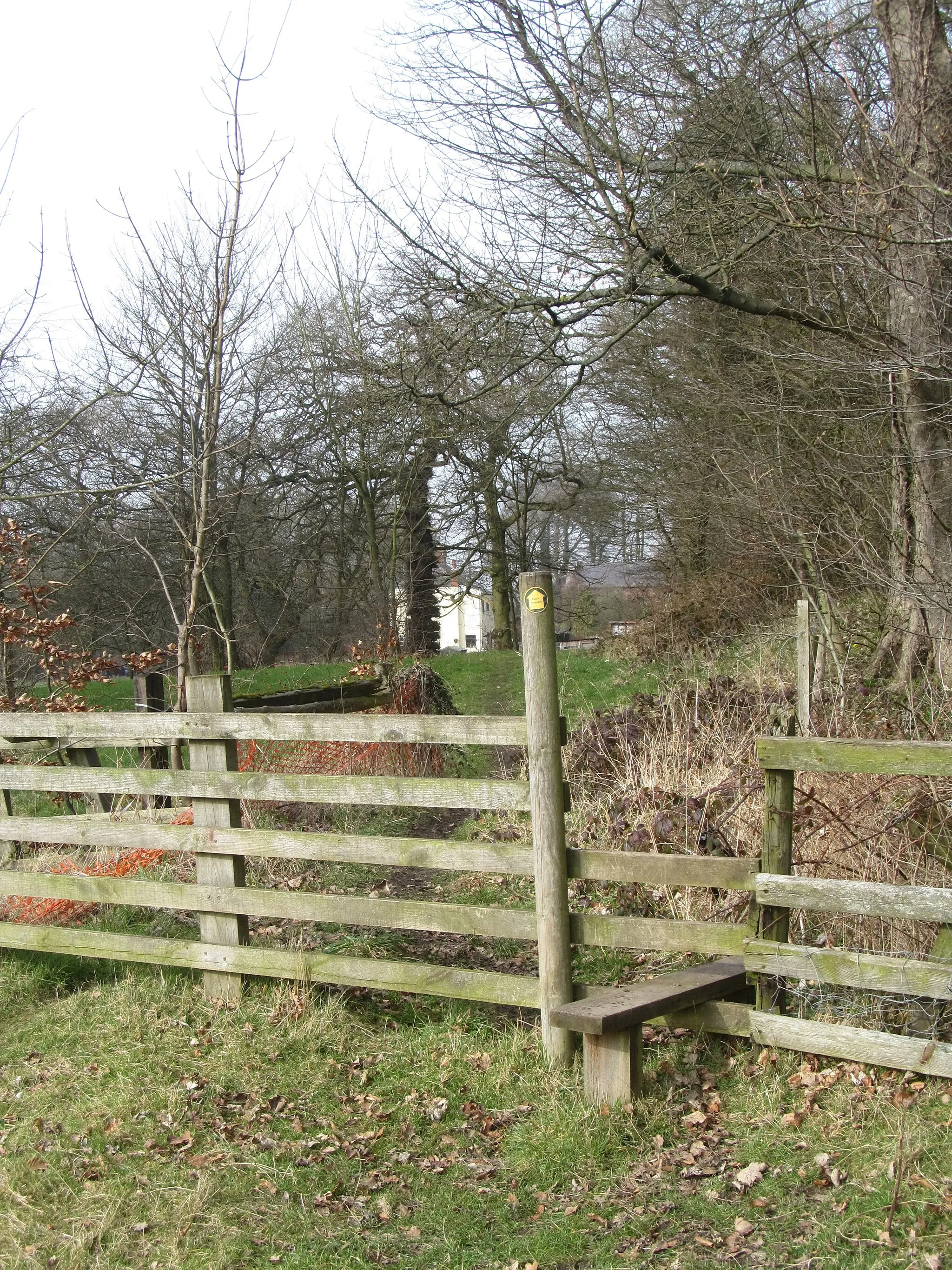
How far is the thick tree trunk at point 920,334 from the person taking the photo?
7543mm

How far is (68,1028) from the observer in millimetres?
4930

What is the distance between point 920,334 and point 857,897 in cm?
666

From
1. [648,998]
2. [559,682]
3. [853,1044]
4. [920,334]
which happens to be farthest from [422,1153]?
[559,682]

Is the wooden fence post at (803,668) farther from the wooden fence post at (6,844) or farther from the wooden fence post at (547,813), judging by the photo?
the wooden fence post at (6,844)

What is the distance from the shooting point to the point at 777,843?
3920 mm

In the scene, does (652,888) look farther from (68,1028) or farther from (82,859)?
(82,859)

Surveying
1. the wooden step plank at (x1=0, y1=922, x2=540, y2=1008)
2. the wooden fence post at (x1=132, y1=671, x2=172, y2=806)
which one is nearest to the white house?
the wooden fence post at (x1=132, y1=671, x2=172, y2=806)

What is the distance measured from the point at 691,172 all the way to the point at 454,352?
2.76 meters

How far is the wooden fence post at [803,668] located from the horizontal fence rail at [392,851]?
2702 millimetres

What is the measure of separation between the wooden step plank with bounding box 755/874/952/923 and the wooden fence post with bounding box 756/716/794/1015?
0.06 meters

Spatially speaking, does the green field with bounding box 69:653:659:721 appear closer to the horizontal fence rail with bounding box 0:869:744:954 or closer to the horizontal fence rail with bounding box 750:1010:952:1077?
the horizontal fence rail with bounding box 0:869:744:954

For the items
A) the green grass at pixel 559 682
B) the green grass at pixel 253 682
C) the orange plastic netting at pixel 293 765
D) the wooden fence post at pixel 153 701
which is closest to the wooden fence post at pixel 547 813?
the orange plastic netting at pixel 293 765

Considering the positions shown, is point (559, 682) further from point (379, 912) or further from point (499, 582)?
point (499, 582)

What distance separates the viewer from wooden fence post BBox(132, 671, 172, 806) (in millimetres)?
8617
